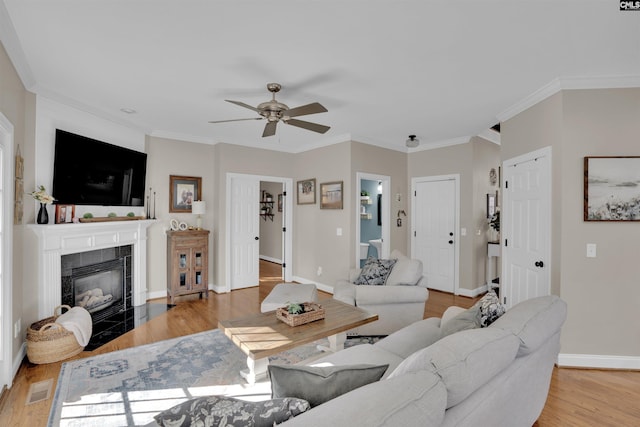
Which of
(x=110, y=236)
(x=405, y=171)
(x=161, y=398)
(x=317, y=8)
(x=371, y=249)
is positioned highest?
(x=317, y=8)

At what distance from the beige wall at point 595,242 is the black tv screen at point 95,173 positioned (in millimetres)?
4951

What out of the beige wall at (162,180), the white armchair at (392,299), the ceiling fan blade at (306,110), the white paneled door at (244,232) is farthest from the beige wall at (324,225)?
the ceiling fan blade at (306,110)

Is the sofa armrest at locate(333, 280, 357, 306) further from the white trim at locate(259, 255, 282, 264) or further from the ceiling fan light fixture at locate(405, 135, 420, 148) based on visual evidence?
the white trim at locate(259, 255, 282, 264)

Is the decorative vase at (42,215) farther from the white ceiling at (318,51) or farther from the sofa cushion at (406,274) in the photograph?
the sofa cushion at (406,274)

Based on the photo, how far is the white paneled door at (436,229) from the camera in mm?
5215

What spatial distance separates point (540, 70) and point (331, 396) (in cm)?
307

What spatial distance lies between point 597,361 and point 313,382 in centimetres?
307

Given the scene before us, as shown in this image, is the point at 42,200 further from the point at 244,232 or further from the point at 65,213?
the point at 244,232

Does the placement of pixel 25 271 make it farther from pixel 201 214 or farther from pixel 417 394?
pixel 417 394

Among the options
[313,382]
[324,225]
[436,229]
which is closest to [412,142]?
[436,229]

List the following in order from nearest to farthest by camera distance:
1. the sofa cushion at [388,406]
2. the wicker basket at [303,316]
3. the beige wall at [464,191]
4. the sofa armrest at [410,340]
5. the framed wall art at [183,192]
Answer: the sofa cushion at [388,406] < the sofa armrest at [410,340] < the wicker basket at [303,316] < the framed wall art at [183,192] < the beige wall at [464,191]

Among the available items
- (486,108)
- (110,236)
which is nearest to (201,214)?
(110,236)

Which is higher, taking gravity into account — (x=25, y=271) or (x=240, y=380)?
(x=25, y=271)

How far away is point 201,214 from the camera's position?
5.08 metres
